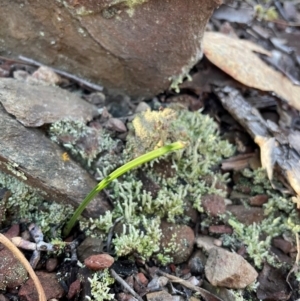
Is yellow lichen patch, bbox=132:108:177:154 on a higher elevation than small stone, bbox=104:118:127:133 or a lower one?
higher

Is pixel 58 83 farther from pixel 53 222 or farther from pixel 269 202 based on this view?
pixel 269 202

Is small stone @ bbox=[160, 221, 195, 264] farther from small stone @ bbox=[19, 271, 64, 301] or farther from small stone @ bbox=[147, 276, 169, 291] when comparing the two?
small stone @ bbox=[19, 271, 64, 301]

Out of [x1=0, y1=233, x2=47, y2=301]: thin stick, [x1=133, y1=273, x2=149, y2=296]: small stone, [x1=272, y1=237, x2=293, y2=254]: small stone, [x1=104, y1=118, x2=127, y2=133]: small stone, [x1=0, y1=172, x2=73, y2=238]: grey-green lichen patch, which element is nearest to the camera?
[x1=0, y1=233, x2=47, y2=301]: thin stick

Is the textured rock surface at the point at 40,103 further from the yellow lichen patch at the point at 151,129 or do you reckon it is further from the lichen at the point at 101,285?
the lichen at the point at 101,285

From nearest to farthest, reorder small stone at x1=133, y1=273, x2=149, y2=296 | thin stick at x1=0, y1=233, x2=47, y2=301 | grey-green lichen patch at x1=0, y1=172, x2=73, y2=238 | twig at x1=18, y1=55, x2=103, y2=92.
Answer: thin stick at x1=0, y1=233, x2=47, y2=301 < small stone at x1=133, y1=273, x2=149, y2=296 < grey-green lichen patch at x1=0, y1=172, x2=73, y2=238 < twig at x1=18, y1=55, x2=103, y2=92

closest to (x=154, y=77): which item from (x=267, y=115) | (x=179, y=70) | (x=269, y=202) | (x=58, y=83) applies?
(x=179, y=70)

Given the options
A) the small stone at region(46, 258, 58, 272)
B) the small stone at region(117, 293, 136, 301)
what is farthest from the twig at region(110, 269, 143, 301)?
the small stone at region(46, 258, 58, 272)
